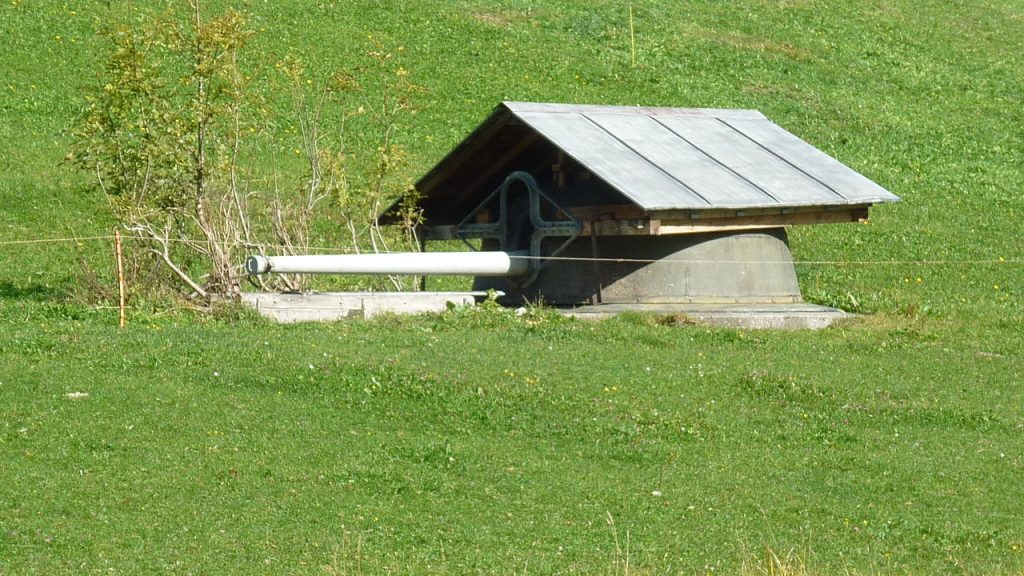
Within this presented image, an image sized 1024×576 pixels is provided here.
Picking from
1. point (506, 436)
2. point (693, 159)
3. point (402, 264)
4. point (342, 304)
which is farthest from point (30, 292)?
point (506, 436)

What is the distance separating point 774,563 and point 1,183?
66.8 ft

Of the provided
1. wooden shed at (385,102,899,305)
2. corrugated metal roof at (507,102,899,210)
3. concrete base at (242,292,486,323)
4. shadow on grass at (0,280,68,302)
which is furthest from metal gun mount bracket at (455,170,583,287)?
shadow on grass at (0,280,68,302)

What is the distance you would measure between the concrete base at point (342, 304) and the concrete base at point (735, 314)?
1.61m

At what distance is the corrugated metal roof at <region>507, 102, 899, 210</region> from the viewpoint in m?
16.9

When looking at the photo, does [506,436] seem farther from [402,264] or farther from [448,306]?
[402,264]

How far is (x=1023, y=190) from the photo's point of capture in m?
31.9

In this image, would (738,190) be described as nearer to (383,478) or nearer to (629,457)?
(629,457)

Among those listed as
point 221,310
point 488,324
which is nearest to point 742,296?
point 488,324

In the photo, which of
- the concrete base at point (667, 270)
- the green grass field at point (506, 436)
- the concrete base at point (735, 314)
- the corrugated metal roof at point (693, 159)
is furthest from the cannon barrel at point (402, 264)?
the corrugated metal roof at point (693, 159)

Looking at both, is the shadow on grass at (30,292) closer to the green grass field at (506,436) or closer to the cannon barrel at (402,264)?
the green grass field at (506,436)

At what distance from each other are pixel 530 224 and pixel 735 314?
3.42m

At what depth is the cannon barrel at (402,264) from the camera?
16047 mm

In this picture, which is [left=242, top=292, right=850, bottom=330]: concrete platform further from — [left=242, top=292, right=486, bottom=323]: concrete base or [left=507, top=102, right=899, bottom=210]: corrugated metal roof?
[left=507, top=102, right=899, bottom=210]: corrugated metal roof

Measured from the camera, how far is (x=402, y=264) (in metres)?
17.0
